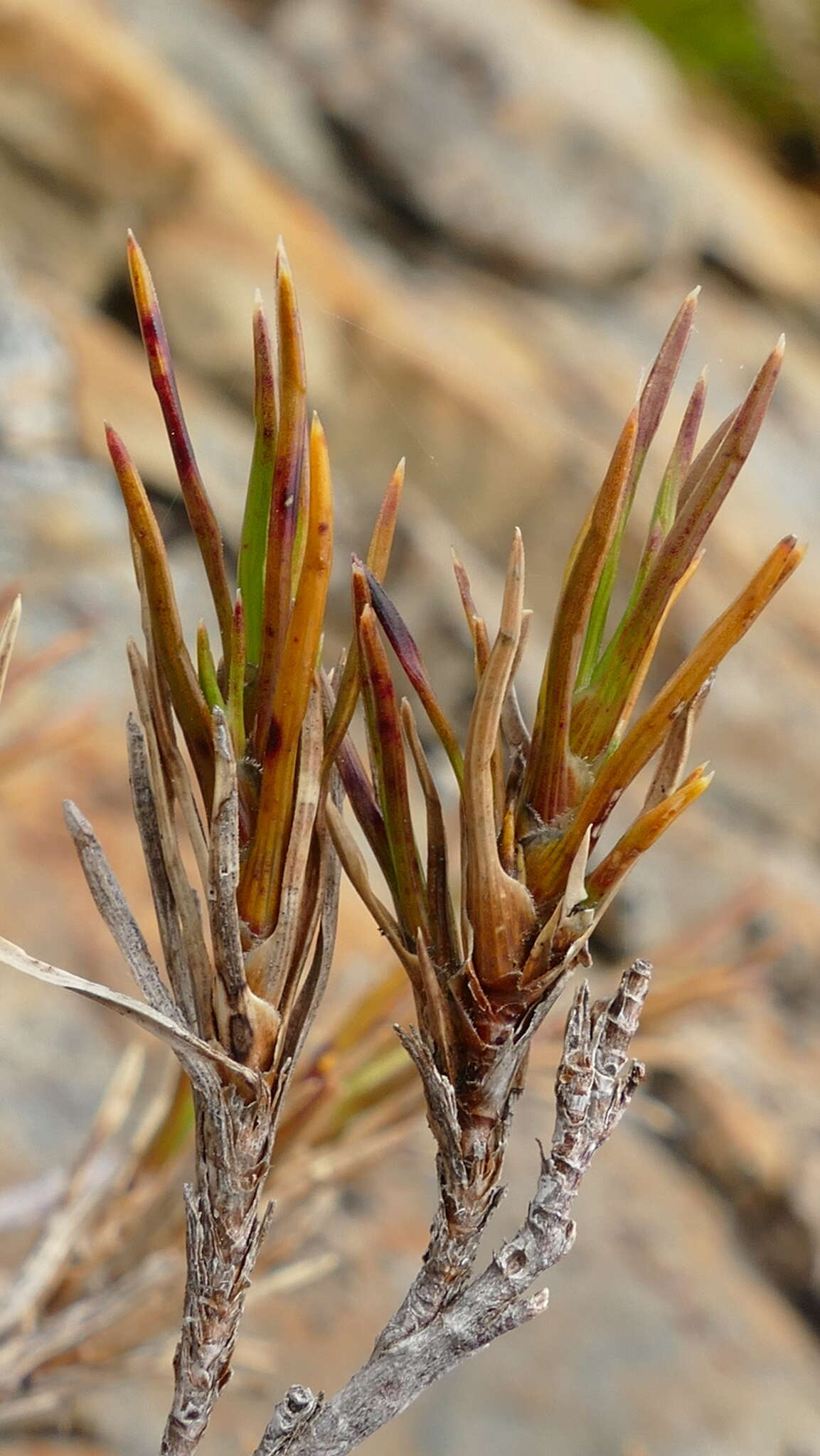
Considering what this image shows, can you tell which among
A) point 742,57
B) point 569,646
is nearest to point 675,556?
point 569,646

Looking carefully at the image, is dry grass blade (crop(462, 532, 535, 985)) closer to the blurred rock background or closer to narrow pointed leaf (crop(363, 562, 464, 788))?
narrow pointed leaf (crop(363, 562, 464, 788))

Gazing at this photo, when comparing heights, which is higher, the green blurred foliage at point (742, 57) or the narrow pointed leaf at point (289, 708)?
the green blurred foliage at point (742, 57)

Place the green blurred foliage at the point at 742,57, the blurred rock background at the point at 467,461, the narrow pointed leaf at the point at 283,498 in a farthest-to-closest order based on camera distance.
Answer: the green blurred foliage at the point at 742,57 → the blurred rock background at the point at 467,461 → the narrow pointed leaf at the point at 283,498

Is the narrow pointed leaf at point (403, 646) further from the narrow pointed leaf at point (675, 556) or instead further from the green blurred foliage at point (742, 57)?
the green blurred foliage at point (742, 57)

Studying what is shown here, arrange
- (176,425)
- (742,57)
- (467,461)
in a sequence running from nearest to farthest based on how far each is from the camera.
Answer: (176,425) → (467,461) → (742,57)

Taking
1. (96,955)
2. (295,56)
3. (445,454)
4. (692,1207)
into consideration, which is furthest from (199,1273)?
(295,56)

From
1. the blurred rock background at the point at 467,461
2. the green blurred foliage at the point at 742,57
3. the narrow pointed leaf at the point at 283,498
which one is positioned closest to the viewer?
the narrow pointed leaf at the point at 283,498

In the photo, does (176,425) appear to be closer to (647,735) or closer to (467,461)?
(647,735)

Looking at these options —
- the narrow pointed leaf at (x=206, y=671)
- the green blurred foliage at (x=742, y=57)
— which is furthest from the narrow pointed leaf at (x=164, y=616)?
the green blurred foliage at (x=742, y=57)

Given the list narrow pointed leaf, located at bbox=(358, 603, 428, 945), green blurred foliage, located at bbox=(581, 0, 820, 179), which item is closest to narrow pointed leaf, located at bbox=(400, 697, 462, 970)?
narrow pointed leaf, located at bbox=(358, 603, 428, 945)
